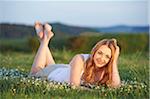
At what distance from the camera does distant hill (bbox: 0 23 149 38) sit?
13.8ft

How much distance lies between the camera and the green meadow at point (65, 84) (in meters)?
2.99

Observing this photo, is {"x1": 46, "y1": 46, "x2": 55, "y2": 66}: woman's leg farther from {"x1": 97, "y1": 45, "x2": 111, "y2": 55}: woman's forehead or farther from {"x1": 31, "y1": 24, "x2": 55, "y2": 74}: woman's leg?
{"x1": 97, "y1": 45, "x2": 111, "y2": 55}: woman's forehead

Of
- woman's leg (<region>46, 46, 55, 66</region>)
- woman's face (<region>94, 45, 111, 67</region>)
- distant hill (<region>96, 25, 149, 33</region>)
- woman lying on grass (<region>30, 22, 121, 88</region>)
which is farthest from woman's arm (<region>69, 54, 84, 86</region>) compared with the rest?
distant hill (<region>96, 25, 149, 33</region>)

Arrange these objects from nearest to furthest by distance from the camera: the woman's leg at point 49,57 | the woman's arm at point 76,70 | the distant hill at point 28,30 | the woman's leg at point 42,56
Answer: the woman's arm at point 76,70 < the woman's leg at point 42,56 < the woman's leg at point 49,57 < the distant hill at point 28,30

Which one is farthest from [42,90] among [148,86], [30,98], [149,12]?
[149,12]

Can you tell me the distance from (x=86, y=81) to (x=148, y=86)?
52cm

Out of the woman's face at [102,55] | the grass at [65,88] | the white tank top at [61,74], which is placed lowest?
the grass at [65,88]

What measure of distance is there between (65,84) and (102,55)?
39 centimetres

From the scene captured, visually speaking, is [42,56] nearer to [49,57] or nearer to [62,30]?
[49,57]

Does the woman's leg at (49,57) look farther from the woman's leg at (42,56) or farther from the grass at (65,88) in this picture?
the grass at (65,88)

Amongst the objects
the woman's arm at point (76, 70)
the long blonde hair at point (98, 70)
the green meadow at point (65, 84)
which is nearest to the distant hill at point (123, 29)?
the green meadow at point (65, 84)

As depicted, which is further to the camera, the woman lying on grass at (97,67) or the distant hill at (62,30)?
the distant hill at (62,30)

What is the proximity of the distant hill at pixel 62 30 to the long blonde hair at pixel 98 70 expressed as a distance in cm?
85

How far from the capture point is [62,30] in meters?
4.52
